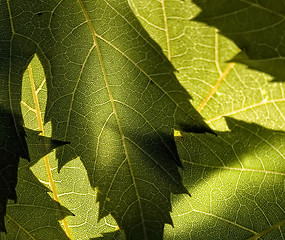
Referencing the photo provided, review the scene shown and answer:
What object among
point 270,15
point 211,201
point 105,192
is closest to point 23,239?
point 105,192

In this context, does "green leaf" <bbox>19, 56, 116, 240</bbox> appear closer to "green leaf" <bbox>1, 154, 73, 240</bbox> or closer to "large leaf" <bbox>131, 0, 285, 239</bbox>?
"green leaf" <bbox>1, 154, 73, 240</bbox>

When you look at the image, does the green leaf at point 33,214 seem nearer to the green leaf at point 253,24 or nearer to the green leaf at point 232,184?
the green leaf at point 232,184

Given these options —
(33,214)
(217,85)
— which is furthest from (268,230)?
(33,214)

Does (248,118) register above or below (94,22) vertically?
below

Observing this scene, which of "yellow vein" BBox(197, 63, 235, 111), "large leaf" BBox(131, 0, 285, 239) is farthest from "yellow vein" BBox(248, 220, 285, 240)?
"yellow vein" BBox(197, 63, 235, 111)

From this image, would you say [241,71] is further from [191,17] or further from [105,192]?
[105,192]

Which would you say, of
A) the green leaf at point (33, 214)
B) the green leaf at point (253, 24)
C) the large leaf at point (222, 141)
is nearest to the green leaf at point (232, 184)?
the large leaf at point (222, 141)
